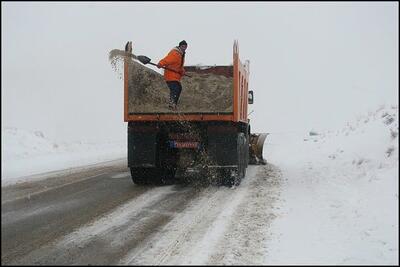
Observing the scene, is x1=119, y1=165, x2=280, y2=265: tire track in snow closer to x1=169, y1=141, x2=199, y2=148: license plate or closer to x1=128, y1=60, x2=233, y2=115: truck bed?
x1=169, y1=141, x2=199, y2=148: license plate

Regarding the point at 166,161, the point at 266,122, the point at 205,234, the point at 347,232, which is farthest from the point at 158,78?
the point at 266,122

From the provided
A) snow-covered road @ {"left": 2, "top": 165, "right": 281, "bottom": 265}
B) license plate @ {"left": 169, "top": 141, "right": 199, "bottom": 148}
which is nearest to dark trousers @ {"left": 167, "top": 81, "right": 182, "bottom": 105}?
license plate @ {"left": 169, "top": 141, "right": 199, "bottom": 148}

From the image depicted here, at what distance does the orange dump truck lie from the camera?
10258mm

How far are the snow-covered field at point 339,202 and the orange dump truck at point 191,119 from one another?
1573 mm

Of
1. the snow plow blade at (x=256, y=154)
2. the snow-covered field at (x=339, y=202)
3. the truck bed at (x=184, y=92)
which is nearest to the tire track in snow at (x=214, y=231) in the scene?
the snow-covered field at (x=339, y=202)

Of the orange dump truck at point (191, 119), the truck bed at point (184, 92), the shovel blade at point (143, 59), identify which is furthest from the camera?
the truck bed at point (184, 92)

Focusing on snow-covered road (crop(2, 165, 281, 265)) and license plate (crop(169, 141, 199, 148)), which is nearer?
snow-covered road (crop(2, 165, 281, 265))

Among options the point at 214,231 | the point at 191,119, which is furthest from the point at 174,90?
the point at 214,231

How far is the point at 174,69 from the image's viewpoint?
10219 millimetres

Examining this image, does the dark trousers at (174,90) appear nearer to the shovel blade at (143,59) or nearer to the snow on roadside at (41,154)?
the shovel blade at (143,59)

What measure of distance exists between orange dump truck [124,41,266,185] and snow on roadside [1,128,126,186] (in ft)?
9.61

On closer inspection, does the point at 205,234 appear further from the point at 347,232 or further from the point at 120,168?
the point at 120,168

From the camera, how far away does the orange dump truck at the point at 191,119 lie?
10.3 m

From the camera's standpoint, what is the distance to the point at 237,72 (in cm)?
1024
